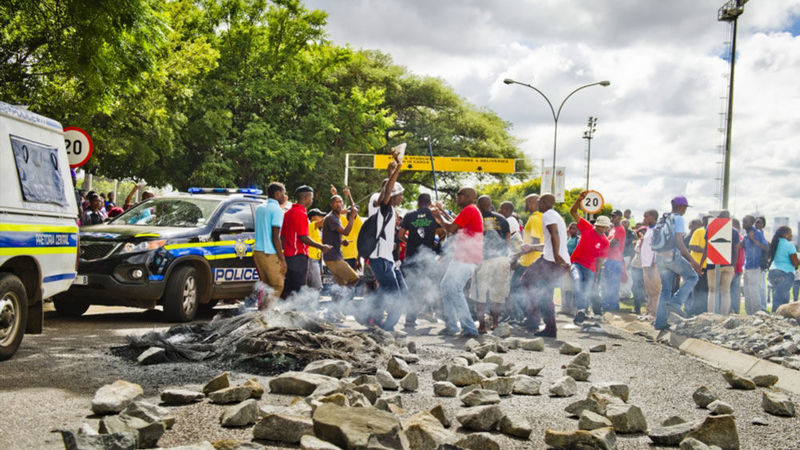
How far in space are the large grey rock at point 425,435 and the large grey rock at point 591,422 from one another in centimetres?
95

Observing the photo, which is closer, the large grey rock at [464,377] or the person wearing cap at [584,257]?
the large grey rock at [464,377]

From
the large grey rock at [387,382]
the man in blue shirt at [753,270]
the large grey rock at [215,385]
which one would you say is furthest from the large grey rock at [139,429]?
the man in blue shirt at [753,270]

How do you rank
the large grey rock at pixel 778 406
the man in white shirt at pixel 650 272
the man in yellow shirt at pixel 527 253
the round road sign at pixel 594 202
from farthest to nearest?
the round road sign at pixel 594 202 → the man in white shirt at pixel 650 272 → the man in yellow shirt at pixel 527 253 → the large grey rock at pixel 778 406

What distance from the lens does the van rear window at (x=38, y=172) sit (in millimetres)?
7012

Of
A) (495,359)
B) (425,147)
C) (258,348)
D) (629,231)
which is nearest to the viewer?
(258,348)

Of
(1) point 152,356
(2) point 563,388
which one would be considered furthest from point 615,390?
(1) point 152,356

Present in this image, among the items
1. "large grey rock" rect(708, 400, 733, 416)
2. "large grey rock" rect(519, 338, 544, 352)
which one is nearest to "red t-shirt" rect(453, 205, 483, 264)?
"large grey rock" rect(519, 338, 544, 352)

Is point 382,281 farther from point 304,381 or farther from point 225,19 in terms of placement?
point 225,19

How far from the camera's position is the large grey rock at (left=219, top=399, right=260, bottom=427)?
466cm

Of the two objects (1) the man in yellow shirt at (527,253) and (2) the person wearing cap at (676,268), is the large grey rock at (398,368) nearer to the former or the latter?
(1) the man in yellow shirt at (527,253)

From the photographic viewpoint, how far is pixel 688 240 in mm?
13289

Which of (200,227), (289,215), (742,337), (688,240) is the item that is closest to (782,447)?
(742,337)

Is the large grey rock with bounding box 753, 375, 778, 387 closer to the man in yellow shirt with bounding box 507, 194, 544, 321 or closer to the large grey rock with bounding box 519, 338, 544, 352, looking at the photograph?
the large grey rock with bounding box 519, 338, 544, 352

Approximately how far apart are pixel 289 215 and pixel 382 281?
5.01ft
